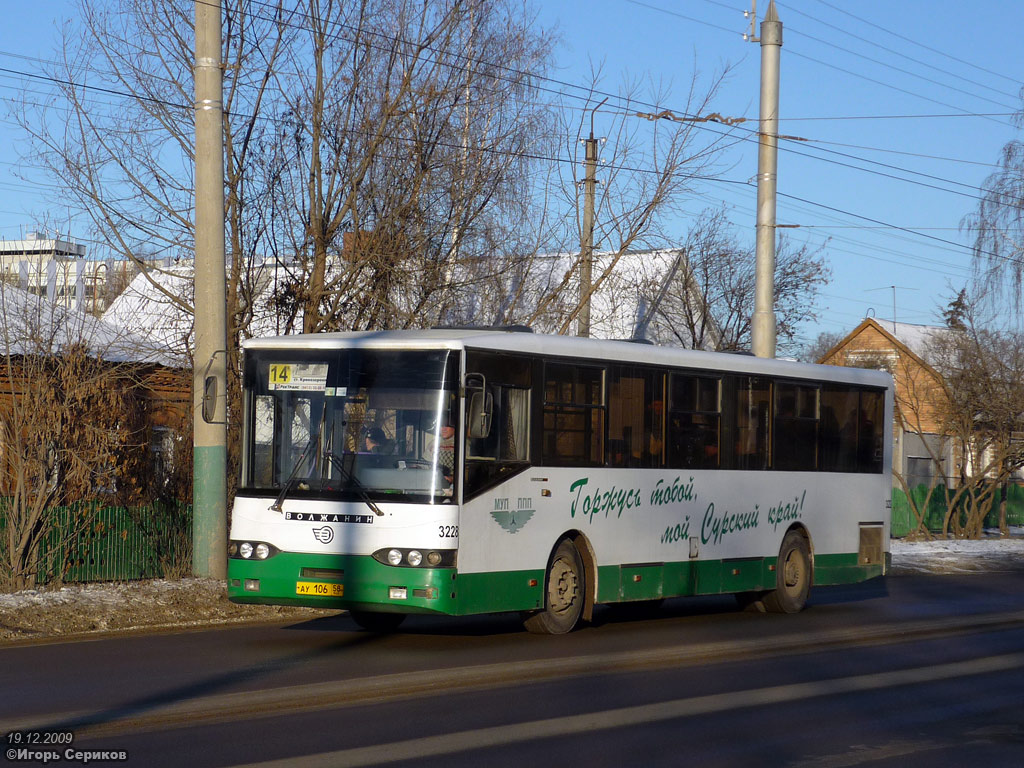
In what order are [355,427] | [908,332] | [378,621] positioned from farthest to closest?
[908,332], [378,621], [355,427]

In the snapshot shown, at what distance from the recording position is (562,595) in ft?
46.9

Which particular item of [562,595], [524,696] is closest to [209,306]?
[562,595]

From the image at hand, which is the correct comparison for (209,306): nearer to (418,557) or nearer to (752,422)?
(418,557)

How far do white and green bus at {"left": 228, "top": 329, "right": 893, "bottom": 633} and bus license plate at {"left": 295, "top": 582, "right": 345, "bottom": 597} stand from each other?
2cm

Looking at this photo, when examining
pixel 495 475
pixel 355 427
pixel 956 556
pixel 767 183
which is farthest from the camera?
pixel 956 556

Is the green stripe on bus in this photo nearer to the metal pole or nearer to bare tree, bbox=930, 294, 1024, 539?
the metal pole

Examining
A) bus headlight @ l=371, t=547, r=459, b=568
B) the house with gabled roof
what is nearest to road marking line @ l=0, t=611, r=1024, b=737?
bus headlight @ l=371, t=547, r=459, b=568

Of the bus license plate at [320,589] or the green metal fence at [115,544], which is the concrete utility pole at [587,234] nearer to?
the green metal fence at [115,544]

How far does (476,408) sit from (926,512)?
93.3 feet

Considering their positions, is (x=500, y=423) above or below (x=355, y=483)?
above

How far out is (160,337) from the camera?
72.0 feet

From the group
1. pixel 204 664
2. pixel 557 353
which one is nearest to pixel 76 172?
pixel 557 353

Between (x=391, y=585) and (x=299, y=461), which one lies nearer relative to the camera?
(x=391, y=585)

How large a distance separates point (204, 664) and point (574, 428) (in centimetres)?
468
